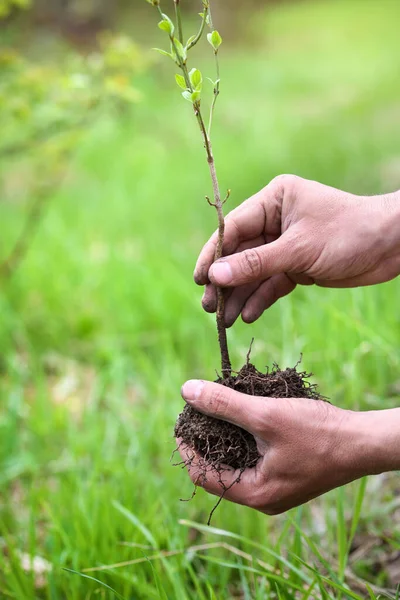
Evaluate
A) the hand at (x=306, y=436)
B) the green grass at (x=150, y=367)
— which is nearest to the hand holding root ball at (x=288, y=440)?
the hand at (x=306, y=436)

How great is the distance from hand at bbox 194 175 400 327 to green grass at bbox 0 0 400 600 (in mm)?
554

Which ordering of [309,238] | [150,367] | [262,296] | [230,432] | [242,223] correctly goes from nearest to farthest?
[230,432] < [309,238] < [242,223] < [262,296] < [150,367]

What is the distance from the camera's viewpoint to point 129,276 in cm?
384

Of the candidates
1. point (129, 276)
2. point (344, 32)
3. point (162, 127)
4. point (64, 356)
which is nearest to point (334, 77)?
point (162, 127)

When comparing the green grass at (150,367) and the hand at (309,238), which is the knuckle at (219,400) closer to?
the hand at (309,238)

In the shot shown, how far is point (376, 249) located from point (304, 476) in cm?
60

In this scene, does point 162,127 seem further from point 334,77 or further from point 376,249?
point 376,249

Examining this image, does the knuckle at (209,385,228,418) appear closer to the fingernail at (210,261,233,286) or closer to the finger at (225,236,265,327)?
the fingernail at (210,261,233,286)

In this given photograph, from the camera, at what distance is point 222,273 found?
140 cm

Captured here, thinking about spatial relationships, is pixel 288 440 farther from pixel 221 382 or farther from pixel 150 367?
pixel 150 367

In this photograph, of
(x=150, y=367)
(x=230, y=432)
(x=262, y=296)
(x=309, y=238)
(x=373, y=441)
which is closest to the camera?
(x=373, y=441)

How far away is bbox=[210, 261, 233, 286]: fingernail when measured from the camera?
140 cm

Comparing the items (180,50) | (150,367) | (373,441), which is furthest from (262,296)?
(150,367)

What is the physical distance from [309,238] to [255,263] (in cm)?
18
